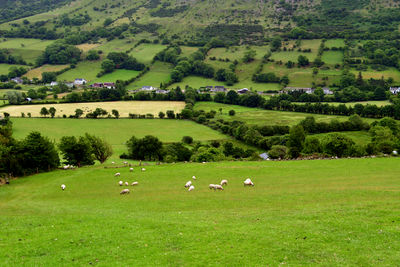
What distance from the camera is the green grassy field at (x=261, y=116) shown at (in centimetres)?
12743

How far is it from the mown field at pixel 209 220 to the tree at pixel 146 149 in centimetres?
3493

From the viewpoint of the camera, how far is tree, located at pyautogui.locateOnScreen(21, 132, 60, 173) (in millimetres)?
53625

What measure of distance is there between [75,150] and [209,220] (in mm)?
41901

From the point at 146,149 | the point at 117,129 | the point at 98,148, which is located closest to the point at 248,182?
the point at 98,148

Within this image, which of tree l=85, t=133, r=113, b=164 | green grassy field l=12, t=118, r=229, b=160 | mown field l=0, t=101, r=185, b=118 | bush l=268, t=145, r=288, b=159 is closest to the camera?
tree l=85, t=133, r=113, b=164

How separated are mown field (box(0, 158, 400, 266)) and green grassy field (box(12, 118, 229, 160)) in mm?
60597

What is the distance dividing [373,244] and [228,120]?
352ft

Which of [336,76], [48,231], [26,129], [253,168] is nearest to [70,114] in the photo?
[26,129]

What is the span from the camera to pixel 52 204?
3656 cm

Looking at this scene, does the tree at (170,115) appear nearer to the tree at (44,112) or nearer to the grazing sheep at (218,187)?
the tree at (44,112)

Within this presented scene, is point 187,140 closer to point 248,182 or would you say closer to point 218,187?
point 248,182

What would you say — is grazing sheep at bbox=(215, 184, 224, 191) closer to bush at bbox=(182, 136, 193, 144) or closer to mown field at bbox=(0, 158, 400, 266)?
mown field at bbox=(0, 158, 400, 266)

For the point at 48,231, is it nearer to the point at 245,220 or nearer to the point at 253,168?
the point at 245,220

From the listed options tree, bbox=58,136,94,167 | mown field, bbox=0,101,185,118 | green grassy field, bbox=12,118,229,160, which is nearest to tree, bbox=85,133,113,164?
tree, bbox=58,136,94,167
